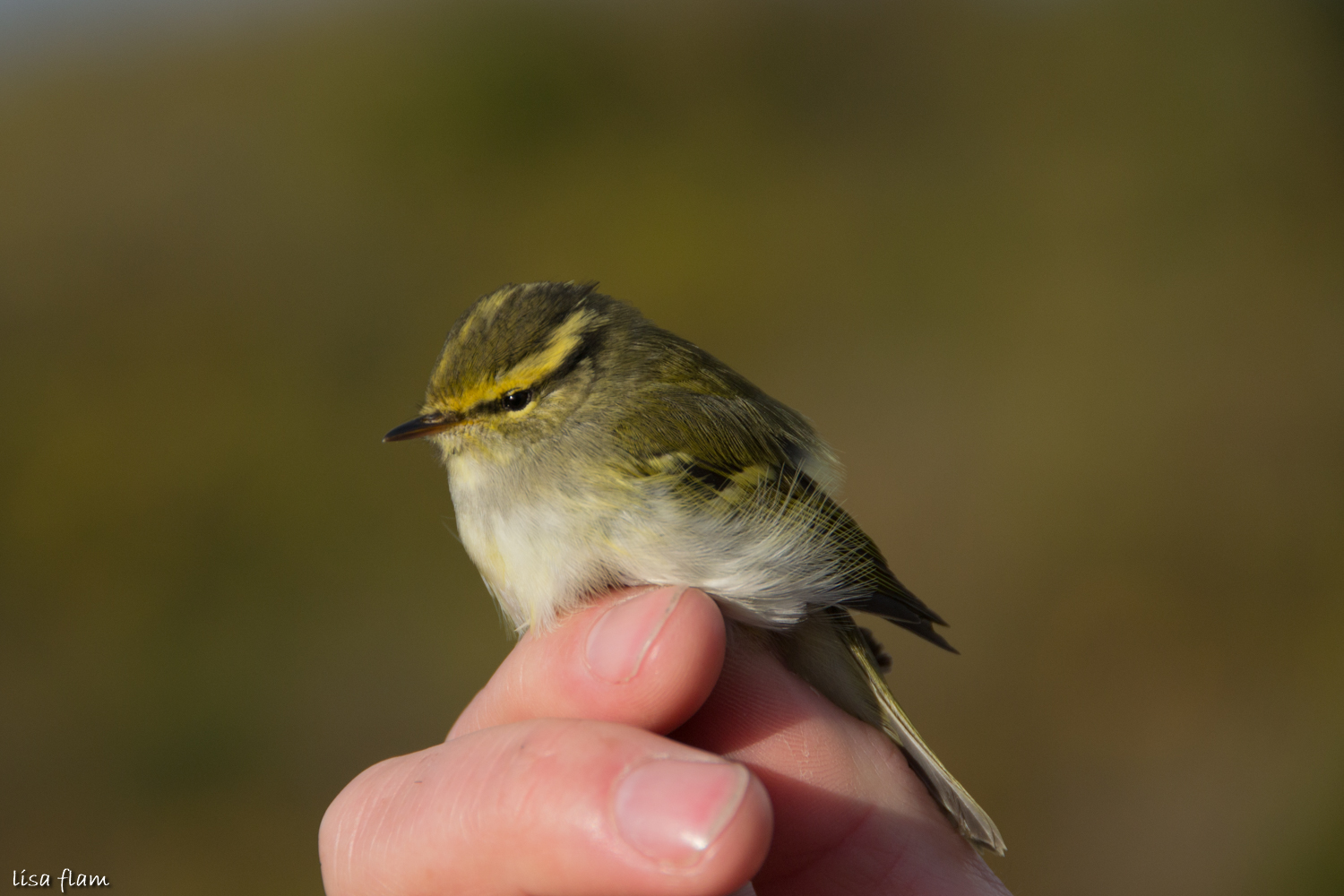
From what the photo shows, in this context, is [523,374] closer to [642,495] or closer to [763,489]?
[642,495]

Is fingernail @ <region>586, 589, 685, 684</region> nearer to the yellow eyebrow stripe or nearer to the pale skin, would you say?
the pale skin

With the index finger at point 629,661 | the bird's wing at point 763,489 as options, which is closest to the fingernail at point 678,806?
the index finger at point 629,661

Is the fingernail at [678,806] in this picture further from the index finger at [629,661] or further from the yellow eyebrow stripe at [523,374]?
the yellow eyebrow stripe at [523,374]

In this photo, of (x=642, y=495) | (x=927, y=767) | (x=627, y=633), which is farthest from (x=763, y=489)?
(x=927, y=767)

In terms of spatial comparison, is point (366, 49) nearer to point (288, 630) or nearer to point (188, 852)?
point (288, 630)

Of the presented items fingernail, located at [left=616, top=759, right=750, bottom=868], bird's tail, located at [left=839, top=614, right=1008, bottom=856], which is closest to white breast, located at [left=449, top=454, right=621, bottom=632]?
fingernail, located at [left=616, top=759, right=750, bottom=868]
